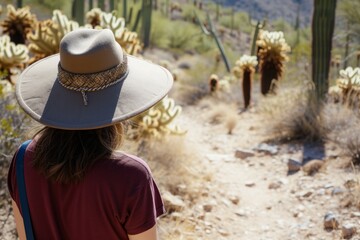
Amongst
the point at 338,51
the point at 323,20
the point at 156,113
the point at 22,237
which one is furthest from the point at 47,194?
the point at 338,51

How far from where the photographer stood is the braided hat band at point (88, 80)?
1.96 meters

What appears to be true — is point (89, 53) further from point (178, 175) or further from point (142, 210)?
point (178, 175)

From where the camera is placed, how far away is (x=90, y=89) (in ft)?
6.43

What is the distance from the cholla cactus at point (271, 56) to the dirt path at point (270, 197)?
3.27m

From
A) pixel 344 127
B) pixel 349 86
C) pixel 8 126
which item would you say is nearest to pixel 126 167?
pixel 8 126

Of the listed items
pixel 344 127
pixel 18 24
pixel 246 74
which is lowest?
pixel 246 74

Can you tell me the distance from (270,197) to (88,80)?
4.35 m

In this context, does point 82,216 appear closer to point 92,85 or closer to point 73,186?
point 73,186

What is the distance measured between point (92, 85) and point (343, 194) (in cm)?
399

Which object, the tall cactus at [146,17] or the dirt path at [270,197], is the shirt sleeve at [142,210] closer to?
the dirt path at [270,197]

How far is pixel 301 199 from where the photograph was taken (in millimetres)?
5738

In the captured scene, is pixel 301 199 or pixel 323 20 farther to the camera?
pixel 323 20

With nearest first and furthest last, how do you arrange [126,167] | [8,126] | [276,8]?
A: 1. [126,167]
2. [8,126]
3. [276,8]

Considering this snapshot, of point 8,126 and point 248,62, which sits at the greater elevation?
point 8,126
